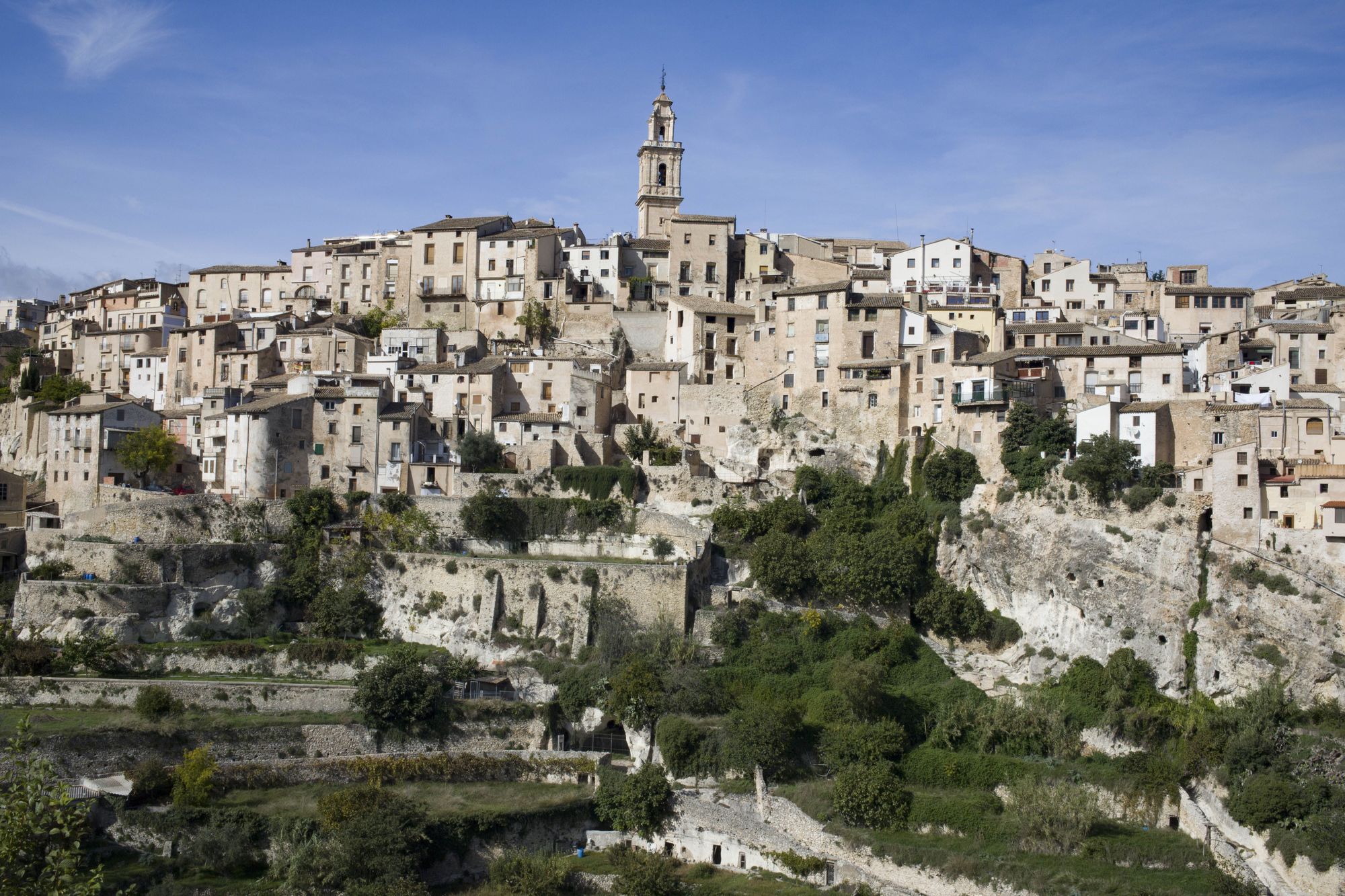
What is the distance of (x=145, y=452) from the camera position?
Result: 54094 millimetres

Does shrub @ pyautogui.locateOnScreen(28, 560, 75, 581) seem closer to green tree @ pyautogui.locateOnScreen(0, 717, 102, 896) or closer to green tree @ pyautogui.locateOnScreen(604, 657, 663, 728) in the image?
green tree @ pyautogui.locateOnScreen(604, 657, 663, 728)

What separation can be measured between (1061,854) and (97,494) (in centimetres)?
4015

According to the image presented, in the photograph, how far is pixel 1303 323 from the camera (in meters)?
54.6

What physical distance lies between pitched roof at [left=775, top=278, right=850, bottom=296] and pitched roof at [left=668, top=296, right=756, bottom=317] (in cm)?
233

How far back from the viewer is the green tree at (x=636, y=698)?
41719 millimetres

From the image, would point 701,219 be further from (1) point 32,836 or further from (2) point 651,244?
(1) point 32,836

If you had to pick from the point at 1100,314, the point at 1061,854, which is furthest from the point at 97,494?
the point at 1100,314

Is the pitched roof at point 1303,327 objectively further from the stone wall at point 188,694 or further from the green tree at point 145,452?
the green tree at point 145,452

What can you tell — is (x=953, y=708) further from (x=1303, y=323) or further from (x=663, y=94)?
(x=663, y=94)

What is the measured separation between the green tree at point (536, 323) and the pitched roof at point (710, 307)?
20.3 ft

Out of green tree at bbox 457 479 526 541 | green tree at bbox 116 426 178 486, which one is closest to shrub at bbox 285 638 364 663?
green tree at bbox 457 479 526 541

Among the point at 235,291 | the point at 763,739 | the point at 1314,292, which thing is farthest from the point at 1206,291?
the point at 235,291

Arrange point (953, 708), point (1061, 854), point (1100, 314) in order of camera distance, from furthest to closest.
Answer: point (1100, 314) → point (953, 708) → point (1061, 854)

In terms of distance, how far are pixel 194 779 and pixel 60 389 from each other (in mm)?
33912
